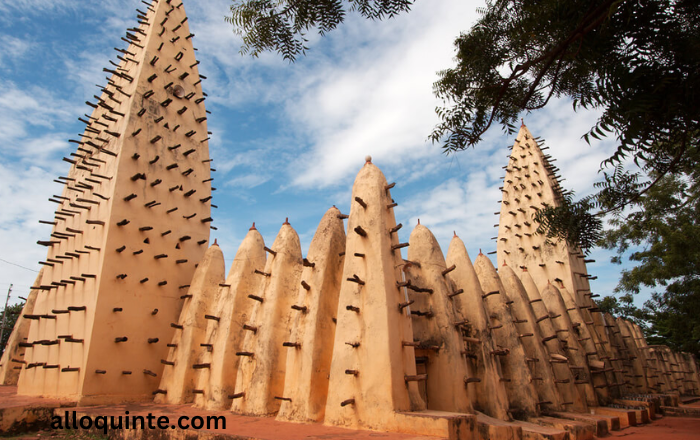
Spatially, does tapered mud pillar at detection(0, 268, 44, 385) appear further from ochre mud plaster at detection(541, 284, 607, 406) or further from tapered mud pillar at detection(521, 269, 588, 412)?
ochre mud plaster at detection(541, 284, 607, 406)

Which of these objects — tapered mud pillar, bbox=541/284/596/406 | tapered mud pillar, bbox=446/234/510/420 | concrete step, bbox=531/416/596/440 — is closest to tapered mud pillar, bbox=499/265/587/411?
tapered mud pillar, bbox=541/284/596/406

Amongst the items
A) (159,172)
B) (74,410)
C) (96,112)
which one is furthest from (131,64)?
(74,410)

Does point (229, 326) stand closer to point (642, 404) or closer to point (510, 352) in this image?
point (510, 352)

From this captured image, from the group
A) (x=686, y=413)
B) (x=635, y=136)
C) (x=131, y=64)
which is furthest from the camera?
(x=686, y=413)

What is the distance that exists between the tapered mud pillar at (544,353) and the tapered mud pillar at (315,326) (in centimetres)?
598

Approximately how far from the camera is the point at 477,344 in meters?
11.2

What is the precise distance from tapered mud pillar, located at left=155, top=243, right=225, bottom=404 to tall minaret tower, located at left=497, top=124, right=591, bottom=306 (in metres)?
13.2

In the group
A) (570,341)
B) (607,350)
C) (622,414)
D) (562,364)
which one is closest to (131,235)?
(562,364)

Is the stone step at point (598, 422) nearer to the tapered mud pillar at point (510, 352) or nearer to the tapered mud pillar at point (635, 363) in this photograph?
the tapered mud pillar at point (510, 352)

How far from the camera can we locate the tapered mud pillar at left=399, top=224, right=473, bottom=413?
31.7 ft

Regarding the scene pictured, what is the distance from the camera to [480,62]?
723cm

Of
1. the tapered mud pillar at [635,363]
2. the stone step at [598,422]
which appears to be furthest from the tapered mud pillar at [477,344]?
the tapered mud pillar at [635,363]

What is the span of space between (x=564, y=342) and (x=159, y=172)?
14.5 metres

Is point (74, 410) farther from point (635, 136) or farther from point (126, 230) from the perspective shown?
point (635, 136)
